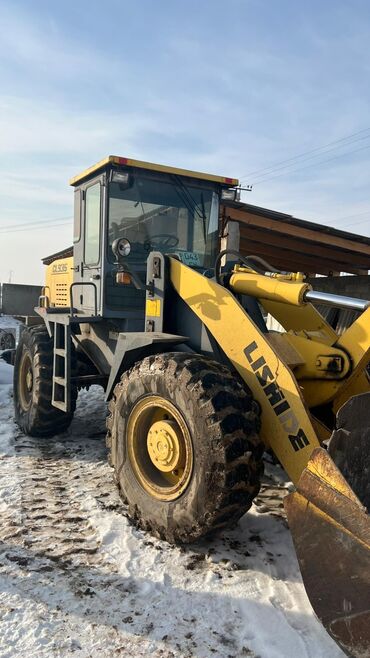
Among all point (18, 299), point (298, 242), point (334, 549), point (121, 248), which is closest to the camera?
point (334, 549)

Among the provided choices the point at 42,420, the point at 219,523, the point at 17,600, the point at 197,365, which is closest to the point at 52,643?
the point at 17,600

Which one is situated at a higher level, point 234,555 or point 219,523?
point 219,523

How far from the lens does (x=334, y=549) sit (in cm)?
220

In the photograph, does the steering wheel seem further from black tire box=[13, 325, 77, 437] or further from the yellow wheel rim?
the yellow wheel rim

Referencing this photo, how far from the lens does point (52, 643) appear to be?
2.37 meters

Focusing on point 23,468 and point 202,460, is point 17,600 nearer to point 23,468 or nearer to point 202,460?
point 202,460

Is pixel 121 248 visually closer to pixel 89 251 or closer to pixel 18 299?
pixel 89 251

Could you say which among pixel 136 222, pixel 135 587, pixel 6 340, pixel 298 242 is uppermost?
pixel 298 242

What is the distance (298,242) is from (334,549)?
12598 mm

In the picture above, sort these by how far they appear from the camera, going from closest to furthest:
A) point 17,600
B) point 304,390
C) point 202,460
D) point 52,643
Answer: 1. point 52,643
2. point 17,600
3. point 202,460
4. point 304,390

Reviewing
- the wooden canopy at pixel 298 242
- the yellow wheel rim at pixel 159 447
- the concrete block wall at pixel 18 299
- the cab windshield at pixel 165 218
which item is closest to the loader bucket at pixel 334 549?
the yellow wheel rim at pixel 159 447

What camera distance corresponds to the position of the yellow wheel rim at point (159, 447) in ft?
10.7

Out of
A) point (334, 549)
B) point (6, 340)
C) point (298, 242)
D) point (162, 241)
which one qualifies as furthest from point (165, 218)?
point (6, 340)

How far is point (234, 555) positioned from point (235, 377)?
109 cm
